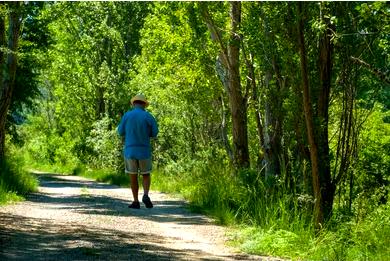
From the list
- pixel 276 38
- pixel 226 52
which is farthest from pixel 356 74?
pixel 226 52

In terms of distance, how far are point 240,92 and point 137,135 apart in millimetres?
6406

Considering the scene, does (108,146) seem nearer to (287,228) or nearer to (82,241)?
(287,228)

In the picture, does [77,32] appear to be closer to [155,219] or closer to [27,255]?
[155,219]

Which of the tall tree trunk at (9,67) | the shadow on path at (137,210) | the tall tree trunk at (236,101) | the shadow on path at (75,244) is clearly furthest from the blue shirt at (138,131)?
the tall tree trunk at (9,67)

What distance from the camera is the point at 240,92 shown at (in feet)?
55.7

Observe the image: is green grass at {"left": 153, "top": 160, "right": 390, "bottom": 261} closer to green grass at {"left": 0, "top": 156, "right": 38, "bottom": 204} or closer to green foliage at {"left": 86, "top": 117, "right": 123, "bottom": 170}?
green grass at {"left": 0, "top": 156, "right": 38, "bottom": 204}

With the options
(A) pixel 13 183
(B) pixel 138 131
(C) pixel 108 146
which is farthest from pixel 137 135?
(C) pixel 108 146

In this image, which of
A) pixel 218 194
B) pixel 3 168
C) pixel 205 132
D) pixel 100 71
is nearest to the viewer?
pixel 218 194

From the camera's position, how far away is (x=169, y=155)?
32969mm

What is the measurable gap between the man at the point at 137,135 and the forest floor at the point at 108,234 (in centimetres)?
85

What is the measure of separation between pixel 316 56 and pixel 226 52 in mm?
6512

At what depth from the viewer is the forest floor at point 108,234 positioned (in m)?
7.23

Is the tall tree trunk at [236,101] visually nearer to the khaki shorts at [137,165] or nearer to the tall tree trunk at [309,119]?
the khaki shorts at [137,165]

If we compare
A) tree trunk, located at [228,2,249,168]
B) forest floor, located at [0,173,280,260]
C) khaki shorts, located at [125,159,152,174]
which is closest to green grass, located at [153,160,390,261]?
forest floor, located at [0,173,280,260]
